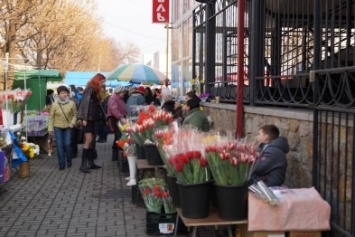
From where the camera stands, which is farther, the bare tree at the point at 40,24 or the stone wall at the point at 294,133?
the bare tree at the point at 40,24

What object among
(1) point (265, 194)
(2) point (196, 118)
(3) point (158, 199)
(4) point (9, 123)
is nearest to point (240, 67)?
(2) point (196, 118)

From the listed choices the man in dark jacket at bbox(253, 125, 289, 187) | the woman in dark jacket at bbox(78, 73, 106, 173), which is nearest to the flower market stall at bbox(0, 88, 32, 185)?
the woman in dark jacket at bbox(78, 73, 106, 173)

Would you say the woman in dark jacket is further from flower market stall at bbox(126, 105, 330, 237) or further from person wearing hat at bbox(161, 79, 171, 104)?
flower market stall at bbox(126, 105, 330, 237)

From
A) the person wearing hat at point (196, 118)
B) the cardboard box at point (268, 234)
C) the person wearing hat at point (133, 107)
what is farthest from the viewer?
the person wearing hat at point (133, 107)

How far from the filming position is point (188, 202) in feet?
13.0

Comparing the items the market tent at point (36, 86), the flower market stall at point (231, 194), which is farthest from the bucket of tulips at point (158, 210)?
the market tent at point (36, 86)

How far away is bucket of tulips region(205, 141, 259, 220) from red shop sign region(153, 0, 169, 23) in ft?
40.6

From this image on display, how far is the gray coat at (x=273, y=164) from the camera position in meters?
4.54

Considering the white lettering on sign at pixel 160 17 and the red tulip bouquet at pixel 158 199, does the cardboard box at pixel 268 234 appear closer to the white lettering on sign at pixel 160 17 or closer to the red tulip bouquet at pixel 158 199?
the red tulip bouquet at pixel 158 199

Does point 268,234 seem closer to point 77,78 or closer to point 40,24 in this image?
point 40,24

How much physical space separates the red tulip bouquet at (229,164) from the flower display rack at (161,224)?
5.07 ft

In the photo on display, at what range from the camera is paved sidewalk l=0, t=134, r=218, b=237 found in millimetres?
5648

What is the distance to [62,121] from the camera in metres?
9.69

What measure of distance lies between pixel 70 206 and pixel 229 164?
3583 mm
